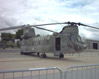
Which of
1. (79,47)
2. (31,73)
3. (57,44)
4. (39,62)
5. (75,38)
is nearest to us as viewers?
(31,73)

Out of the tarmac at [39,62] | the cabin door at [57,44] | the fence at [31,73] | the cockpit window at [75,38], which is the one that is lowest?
the tarmac at [39,62]

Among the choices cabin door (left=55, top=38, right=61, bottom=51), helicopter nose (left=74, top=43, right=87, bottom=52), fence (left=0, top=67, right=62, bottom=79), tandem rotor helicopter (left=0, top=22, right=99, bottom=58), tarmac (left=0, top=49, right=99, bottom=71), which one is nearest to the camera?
fence (left=0, top=67, right=62, bottom=79)

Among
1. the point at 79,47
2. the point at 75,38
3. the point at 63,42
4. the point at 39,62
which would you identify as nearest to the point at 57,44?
the point at 63,42

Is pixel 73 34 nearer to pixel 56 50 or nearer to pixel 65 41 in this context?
pixel 65 41

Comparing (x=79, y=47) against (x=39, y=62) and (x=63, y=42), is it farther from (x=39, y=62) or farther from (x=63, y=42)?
(x=39, y=62)

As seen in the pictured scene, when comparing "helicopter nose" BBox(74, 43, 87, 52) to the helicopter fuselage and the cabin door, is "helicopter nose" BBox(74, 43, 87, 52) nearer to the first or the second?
the helicopter fuselage

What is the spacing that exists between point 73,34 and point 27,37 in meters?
12.1

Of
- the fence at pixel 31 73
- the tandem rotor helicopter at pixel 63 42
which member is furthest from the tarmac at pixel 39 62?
the fence at pixel 31 73

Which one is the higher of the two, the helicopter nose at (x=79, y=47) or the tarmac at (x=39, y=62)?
the helicopter nose at (x=79, y=47)

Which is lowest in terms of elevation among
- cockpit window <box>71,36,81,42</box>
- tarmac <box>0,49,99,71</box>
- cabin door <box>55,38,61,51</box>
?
tarmac <box>0,49,99,71</box>

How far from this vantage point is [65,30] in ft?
65.5

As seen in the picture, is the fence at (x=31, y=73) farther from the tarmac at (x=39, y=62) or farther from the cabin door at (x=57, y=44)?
the cabin door at (x=57, y=44)

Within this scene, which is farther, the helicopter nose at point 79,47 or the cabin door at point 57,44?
the cabin door at point 57,44

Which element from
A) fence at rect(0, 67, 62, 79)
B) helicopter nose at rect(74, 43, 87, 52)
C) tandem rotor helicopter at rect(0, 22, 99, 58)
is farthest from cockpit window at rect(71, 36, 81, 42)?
fence at rect(0, 67, 62, 79)
